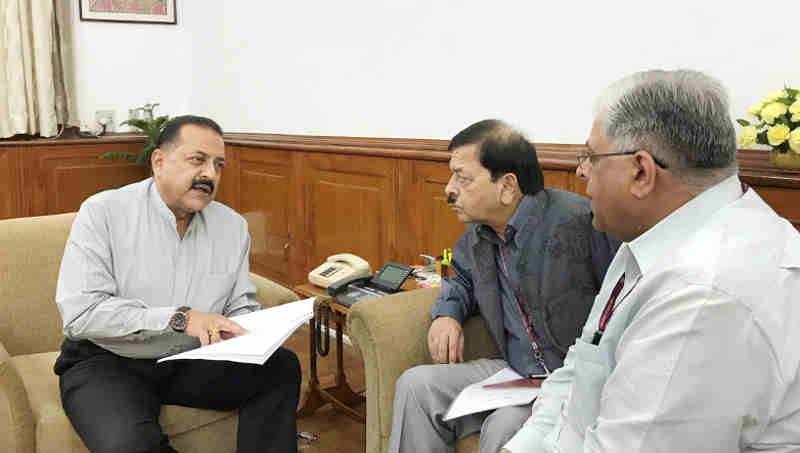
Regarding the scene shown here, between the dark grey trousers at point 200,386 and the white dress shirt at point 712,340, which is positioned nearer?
the white dress shirt at point 712,340

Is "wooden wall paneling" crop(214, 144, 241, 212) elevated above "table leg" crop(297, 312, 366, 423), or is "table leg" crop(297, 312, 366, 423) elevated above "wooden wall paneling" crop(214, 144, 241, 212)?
"wooden wall paneling" crop(214, 144, 241, 212)

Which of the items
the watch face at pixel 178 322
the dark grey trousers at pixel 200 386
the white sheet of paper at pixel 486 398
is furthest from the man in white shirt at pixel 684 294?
the watch face at pixel 178 322

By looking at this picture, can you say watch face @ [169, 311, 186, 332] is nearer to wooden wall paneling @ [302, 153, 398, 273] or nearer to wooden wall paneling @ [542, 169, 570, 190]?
wooden wall paneling @ [542, 169, 570, 190]

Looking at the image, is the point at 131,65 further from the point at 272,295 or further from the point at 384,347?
the point at 384,347

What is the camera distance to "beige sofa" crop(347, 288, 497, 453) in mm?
2219

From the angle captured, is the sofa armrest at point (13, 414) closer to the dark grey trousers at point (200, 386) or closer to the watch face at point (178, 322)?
the dark grey trousers at point (200, 386)

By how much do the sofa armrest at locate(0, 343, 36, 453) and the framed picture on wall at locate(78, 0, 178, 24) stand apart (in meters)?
3.90

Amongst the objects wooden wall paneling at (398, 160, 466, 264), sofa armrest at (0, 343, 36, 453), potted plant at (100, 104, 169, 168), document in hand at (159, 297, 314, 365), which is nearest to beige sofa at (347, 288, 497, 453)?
document in hand at (159, 297, 314, 365)

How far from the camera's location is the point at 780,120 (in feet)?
6.77

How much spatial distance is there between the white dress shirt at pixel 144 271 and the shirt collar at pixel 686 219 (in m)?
1.45

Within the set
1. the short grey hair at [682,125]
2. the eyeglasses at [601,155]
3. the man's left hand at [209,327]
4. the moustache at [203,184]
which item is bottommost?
the man's left hand at [209,327]

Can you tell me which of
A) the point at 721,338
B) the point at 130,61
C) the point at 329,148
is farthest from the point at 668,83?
the point at 130,61

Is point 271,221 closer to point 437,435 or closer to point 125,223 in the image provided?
point 125,223

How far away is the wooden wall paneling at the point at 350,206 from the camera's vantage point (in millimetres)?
3791
